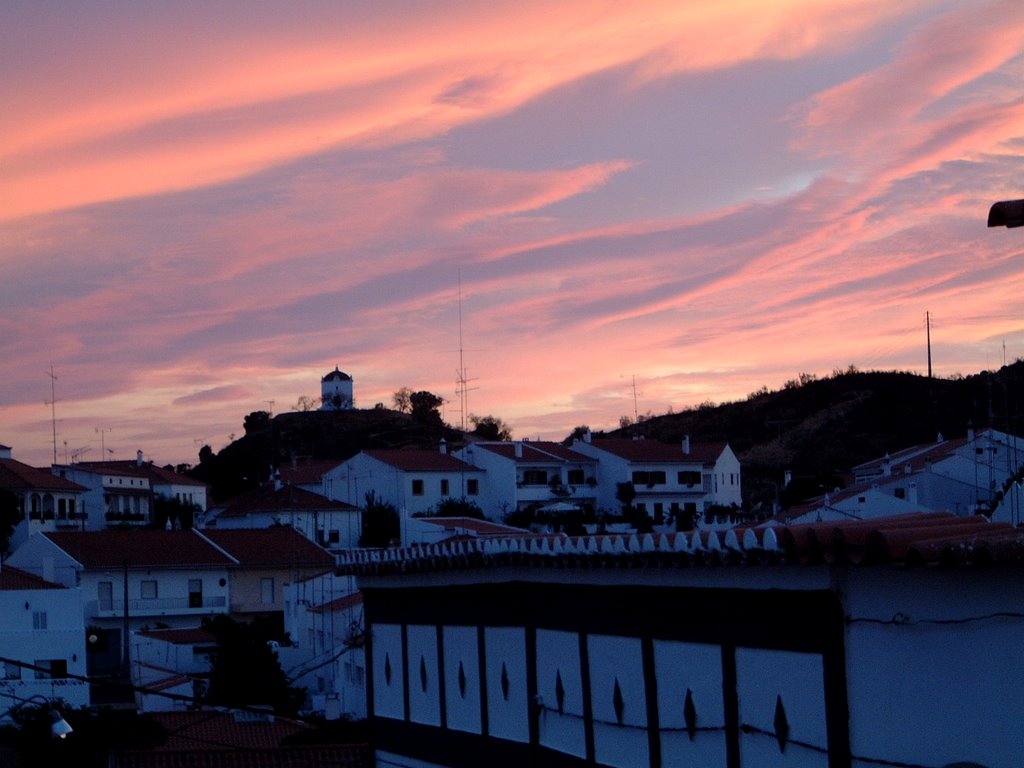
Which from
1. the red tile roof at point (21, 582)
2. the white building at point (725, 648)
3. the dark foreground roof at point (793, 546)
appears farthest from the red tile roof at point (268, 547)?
the dark foreground roof at point (793, 546)

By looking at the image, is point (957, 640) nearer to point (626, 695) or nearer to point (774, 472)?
point (626, 695)

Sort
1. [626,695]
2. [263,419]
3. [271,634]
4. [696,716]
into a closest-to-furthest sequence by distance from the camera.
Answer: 1. [696,716]
2. [626,695]
3. [271,634]
4. [263,419]

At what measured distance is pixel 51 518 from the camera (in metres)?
78.8

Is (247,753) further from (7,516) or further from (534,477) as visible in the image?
(534,477)

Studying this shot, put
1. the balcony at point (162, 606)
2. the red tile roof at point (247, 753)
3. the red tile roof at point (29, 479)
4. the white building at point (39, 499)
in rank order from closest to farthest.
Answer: the red tile roof at point (247, 753) < the balcony at point (162, 606) < the white building at point (39, 499) < the red tile roof at point (29, 479)

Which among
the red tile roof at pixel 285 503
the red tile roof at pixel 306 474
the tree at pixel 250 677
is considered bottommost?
the tree at pixel 250 677

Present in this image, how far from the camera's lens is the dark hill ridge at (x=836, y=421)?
3809 inches

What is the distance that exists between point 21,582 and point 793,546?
46777 mm

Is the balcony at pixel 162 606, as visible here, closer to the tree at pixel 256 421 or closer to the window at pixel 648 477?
the window at pixel 648 477

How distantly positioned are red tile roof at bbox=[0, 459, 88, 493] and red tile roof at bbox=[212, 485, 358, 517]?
8.71 meters

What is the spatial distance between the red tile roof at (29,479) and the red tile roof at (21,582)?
23.8 m

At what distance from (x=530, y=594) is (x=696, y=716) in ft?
10.2

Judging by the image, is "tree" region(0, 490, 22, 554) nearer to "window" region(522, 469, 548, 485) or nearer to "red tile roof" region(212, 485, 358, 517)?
"red tile roof" region(212, 485, 358, 517)

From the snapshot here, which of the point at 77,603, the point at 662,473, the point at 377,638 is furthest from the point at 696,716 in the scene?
the point at 662,473
